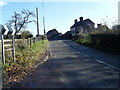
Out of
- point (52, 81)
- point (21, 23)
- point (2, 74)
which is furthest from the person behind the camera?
point (21, 23)

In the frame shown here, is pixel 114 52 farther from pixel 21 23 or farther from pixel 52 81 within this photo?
pixel 21 23

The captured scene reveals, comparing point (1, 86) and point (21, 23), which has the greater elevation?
point (21, 23)

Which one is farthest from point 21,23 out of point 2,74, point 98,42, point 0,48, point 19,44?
point 2,74

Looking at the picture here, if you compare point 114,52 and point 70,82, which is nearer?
point 70,82

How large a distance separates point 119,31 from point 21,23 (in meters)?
42.7

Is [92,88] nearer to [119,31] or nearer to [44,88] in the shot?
[44,88]

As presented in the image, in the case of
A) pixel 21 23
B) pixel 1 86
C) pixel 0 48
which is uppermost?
pixel 21 23

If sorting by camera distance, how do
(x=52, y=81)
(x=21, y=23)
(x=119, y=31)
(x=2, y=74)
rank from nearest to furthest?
1. (x=52, y=81)
2. (x=2, y=74)
3. (x=119, y=31)
4. (x=21, y=23)

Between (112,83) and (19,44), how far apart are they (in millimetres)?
14390

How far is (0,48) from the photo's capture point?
43.0ft

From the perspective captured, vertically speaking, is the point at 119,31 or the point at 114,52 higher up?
the point at 119,31

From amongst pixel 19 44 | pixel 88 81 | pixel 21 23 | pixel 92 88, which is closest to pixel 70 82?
pixel 88 81

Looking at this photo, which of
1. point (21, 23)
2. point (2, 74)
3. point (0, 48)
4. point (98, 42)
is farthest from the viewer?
point (21, 23)

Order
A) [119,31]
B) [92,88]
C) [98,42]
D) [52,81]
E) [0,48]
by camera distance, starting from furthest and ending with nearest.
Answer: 1. [98,42]
2. [119,31]
3. [0,48]
4. [52,81]
5. [92,88]
